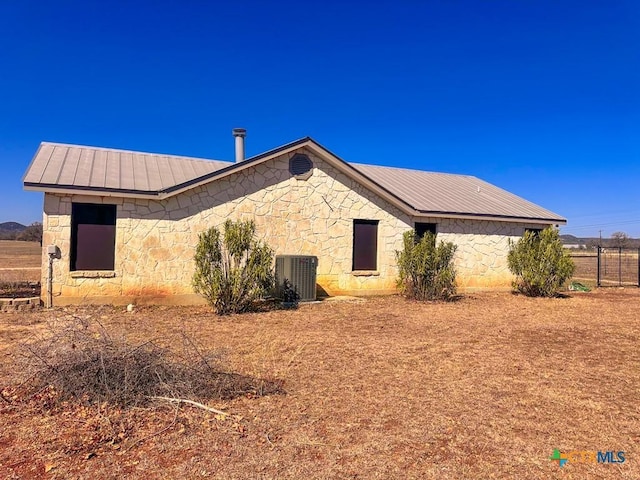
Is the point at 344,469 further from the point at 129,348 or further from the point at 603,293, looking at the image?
the point at 603,293

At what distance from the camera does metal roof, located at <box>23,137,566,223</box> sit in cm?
1077

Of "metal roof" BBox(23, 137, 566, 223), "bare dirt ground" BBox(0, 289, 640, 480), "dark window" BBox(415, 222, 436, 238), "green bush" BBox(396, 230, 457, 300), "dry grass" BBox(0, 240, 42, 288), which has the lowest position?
"bare dirt ground" BBox(0, 289, 640, 480)

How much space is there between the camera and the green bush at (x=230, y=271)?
1023 cm

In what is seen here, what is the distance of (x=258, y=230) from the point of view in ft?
40.2

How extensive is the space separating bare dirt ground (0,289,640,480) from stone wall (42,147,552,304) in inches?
113

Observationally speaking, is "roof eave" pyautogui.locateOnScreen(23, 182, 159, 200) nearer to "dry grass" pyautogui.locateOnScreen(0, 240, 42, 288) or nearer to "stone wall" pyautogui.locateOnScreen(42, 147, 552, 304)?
"stone wall" pyautogui.locateOnScreen(42, 147, 552, 304)

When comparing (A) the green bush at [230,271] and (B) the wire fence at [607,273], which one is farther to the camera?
(B) the wire fence at [607,273]

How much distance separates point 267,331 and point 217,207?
4.63 m

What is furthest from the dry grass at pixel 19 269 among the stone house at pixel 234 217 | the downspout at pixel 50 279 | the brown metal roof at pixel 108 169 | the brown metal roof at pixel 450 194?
the brown metal roof at pixel 450 194

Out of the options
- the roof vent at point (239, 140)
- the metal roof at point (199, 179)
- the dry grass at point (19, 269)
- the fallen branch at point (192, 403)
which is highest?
the roof vent at point (239, 140)

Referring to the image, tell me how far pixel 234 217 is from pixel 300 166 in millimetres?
2431

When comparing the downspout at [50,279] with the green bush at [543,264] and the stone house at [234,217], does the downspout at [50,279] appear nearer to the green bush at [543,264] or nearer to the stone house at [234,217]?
the stone house at [234,217]

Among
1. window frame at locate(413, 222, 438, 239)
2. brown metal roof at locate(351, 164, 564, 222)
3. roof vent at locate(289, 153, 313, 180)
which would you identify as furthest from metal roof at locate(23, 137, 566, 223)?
window frame at locate(413, 222, 438, 239)

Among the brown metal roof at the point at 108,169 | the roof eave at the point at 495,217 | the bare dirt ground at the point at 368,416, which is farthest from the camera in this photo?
the roof eave at the point at 495,217
